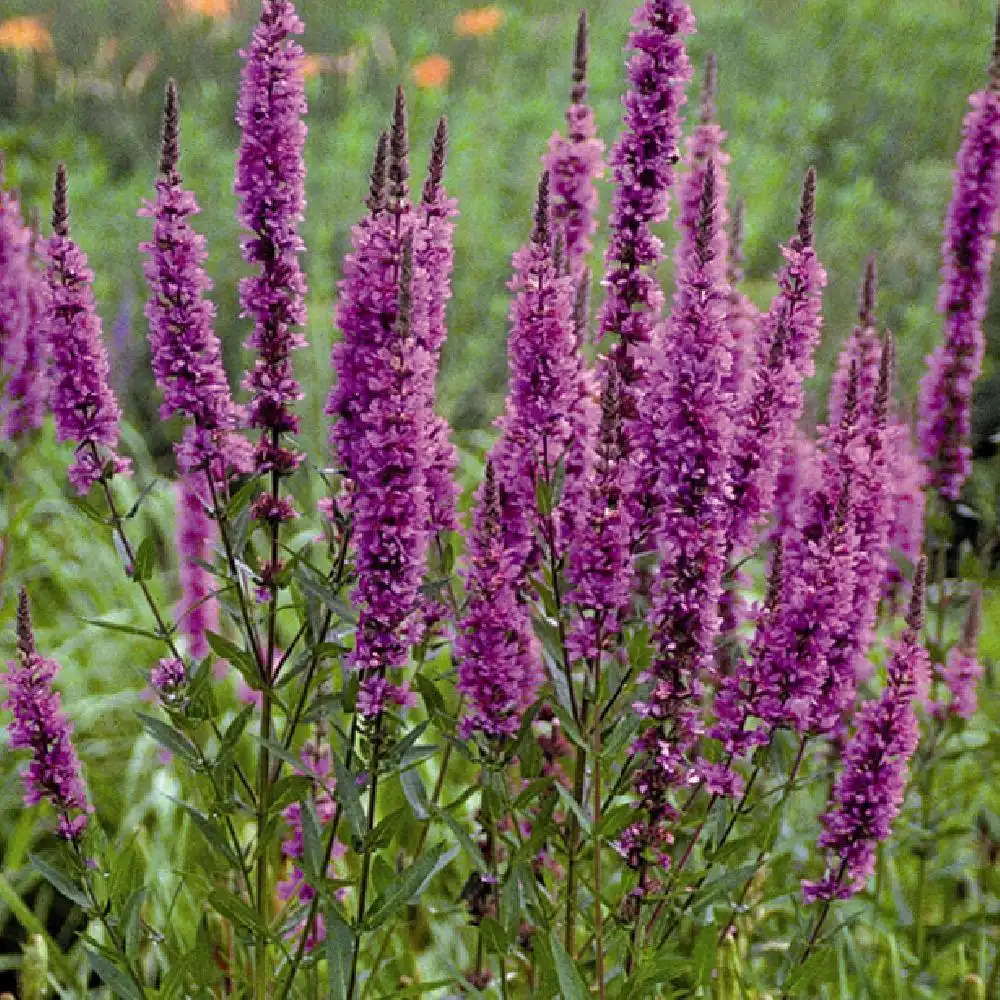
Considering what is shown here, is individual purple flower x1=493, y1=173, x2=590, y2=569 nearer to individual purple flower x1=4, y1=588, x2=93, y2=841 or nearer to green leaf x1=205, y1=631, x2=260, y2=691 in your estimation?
green leaf x1=205, y1=631, x2=260, y2=691

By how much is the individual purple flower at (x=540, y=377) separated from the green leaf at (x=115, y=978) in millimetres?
1116

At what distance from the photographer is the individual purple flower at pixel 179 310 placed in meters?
2.44

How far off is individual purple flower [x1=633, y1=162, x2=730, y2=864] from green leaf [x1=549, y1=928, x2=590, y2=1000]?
38 cm

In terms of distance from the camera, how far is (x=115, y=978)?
2.64m

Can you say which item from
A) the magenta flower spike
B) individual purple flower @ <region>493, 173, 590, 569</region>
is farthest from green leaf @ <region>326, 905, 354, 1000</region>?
individual purple flower @ <region>493, 173, 590, 569</region>

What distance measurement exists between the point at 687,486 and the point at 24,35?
28.4 feet

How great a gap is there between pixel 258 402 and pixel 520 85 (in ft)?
31.5

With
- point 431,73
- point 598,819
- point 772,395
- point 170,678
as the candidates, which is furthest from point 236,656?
point 431,73

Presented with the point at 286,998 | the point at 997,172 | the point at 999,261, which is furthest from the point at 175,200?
the point at 999,261

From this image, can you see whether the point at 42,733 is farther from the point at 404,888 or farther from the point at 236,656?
the point at 404,888

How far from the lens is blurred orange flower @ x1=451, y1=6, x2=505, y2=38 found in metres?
11.0

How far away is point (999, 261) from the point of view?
29.0ft

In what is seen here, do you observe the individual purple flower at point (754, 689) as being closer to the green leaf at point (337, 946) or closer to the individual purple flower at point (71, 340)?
the green leaf at point (337, 946)

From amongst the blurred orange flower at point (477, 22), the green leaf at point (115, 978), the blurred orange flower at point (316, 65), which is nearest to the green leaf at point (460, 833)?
the green leaf at point (115, 978)
